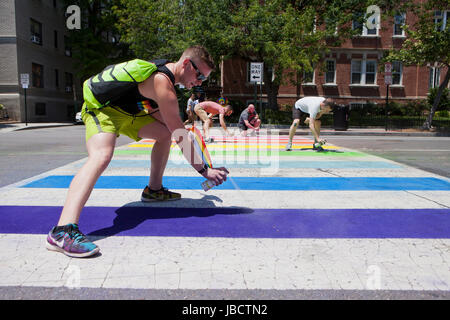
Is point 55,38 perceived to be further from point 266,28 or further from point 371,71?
point 371,71

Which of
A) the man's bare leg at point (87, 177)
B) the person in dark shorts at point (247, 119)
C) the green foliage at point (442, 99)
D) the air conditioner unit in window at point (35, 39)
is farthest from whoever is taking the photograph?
the green foliage at point (442, 99)

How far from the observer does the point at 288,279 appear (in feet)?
7.55

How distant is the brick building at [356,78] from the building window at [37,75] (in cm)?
1448

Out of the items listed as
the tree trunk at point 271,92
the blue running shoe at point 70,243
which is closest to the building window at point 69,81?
the tree trunk at point 271,92

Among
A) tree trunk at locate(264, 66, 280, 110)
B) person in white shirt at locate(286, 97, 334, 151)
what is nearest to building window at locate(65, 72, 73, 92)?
tree trunk at locate(264, 66, 280, 110)

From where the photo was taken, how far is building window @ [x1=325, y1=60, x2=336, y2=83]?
3178 cm

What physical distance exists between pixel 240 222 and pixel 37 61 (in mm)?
30480

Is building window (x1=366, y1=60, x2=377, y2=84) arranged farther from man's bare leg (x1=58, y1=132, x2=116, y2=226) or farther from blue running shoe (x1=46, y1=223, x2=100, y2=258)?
blue running shoe (x1=46, y1=223, x2=100, y2=258)

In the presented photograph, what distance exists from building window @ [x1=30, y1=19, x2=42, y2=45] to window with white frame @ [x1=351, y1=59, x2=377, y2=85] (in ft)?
82.8

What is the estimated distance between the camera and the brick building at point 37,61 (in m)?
26.1

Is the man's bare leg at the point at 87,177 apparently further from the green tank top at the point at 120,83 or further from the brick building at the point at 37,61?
the brick building at the point at 37,61

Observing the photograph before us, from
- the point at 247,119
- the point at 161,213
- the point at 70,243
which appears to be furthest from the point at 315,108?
the point at 70,243
